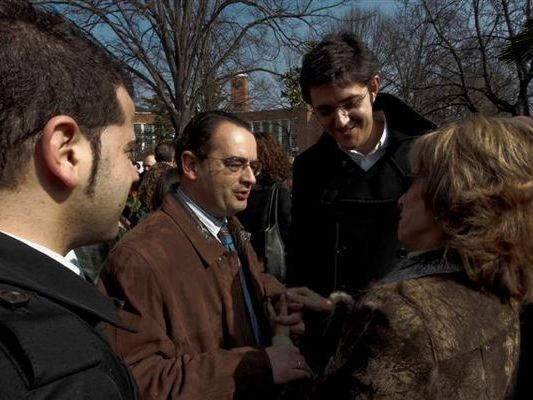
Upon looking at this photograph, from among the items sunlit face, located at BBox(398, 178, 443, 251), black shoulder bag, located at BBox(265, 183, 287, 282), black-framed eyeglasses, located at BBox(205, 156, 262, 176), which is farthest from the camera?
black shoulder bag, located at BBox(265, 183, 287, 282)

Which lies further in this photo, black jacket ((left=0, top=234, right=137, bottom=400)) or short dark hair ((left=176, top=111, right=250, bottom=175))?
short dark hair ((left=176, top=111, right=250, bottom=175))

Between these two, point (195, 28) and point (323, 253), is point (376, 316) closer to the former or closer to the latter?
point (323, 253)

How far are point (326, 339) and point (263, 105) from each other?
20.8 m

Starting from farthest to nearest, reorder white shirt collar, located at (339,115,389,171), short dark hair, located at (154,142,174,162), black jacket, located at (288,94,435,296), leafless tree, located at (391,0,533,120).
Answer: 1. leafless tree, located at (391,0,533,120)
2. short dark hair, located at (154,142,174,162)
3. white shirt collar, located at (339,115,389,171)
4. black jacket, located at (288,94,435,296)

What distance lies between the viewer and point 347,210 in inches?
107

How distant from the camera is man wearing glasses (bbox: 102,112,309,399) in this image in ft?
5.85

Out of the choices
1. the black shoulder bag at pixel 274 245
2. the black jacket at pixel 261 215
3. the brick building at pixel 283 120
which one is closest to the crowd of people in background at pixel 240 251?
the black shoulder bag at pixel 274 245

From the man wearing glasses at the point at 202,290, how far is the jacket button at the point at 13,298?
0.91 metres

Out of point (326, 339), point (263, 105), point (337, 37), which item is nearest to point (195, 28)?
point (263, 105)

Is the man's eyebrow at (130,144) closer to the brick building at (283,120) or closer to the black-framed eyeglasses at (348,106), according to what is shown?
the black-framed eyeglasses at (348,106)

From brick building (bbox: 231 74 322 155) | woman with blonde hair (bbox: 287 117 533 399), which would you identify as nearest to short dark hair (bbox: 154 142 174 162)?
brick building (bbox: 231 74 322 155)

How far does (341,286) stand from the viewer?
2.71 meters

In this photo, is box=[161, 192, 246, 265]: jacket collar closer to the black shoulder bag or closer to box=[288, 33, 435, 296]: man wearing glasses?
box=[288, 33, 435, 296]: man wearing glasses

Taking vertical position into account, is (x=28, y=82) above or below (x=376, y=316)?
above
